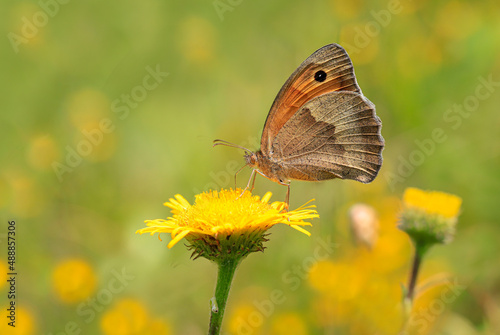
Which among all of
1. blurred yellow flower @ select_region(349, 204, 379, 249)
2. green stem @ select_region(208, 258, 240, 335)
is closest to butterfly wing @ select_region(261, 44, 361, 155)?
blurred yellow flower @ select_region(349, 204, 379, 249)

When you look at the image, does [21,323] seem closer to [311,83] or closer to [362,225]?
[362,225]

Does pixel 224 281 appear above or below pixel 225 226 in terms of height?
below
